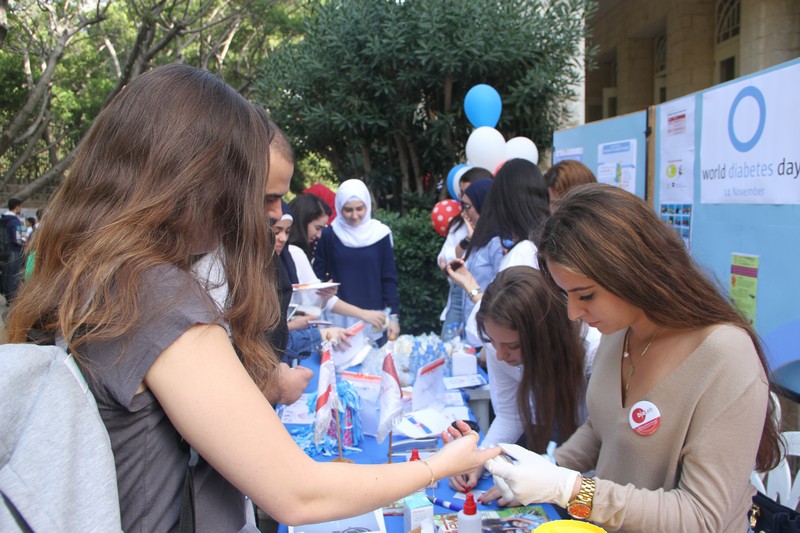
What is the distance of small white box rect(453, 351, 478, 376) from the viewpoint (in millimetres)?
3309

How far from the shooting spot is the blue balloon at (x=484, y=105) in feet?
20.8

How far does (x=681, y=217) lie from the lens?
389 cm

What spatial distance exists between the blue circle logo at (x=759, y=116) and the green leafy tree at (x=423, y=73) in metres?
4.05

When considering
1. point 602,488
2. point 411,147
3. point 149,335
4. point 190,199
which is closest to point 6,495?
point 149,335

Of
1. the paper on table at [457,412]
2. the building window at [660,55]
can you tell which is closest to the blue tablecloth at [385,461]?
the paper on table at [457,412]

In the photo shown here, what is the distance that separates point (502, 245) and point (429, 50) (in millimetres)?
4201

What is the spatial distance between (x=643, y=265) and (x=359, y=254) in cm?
350

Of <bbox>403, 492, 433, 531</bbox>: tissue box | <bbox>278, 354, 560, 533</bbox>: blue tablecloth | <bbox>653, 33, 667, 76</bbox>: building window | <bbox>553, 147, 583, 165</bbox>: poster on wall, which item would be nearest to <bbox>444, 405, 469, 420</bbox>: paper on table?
<bbox>278, 354, 560, 533</bbox>: blue tablecloth

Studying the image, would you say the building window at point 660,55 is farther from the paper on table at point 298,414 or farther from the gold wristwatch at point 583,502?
the gold wristwatch at point 583,502

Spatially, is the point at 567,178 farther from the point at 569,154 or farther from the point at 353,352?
the point at 569,154

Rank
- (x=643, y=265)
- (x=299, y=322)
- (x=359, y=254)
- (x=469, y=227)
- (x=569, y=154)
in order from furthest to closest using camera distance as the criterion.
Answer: (x=569, y=154) → (x=359, y=254) → (x=469, y=227) → (x=299, y=322) → (x=643, y=265)

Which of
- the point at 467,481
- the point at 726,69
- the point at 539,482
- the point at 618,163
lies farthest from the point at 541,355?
the point at 726,69

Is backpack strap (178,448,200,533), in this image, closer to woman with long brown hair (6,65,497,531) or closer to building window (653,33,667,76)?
woman with long brown hair (6,65,497,531)

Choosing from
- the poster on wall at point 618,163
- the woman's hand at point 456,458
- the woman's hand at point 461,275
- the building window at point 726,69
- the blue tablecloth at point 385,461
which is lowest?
the blue tablecloth at point 385,461
